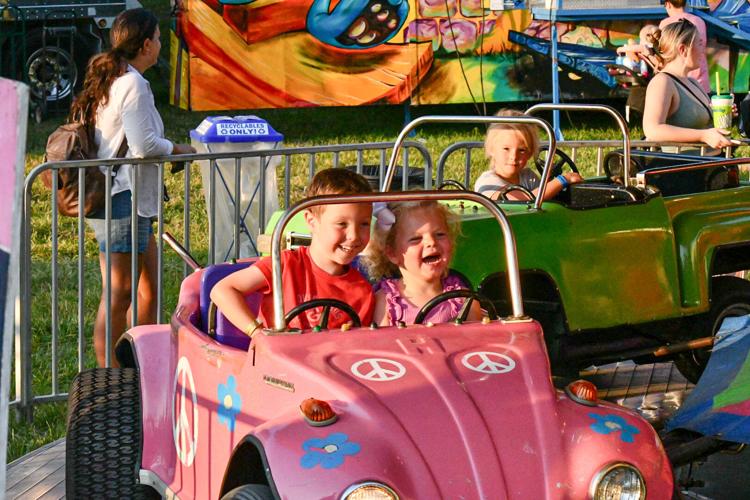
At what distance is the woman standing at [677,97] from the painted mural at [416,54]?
23.7 ft

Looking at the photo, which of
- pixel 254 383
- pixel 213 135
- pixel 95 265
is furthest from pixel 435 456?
pixel 95 265

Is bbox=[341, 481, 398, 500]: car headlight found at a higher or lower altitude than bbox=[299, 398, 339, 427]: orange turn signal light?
lower

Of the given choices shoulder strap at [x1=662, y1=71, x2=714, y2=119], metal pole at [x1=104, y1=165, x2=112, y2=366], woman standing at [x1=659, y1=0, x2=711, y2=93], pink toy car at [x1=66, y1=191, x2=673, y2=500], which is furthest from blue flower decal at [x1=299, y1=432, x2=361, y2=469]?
woman standing at [x1=659, y1=0, x2=711, y2=93]

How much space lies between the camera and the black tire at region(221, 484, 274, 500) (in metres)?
3.33

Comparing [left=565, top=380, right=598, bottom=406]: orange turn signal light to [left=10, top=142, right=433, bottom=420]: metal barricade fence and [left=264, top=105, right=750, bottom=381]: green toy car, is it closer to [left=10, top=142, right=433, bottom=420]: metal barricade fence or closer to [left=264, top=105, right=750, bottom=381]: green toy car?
[left=264, top=105, right=750, bottom=381]: green toy car

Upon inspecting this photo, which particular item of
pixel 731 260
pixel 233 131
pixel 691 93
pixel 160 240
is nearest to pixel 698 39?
pixel 691 93

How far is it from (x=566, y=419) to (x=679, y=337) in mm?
2810

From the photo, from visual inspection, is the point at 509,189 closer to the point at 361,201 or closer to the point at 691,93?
the point at 691,93

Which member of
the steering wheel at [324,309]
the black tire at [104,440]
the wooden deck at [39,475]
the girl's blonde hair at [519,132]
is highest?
the girl's blonde hair at [519,132]

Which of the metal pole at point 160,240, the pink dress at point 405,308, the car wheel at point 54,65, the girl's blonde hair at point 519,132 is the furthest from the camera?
the car wheel at point 54,65

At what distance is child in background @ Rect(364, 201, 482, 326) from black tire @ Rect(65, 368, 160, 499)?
968 mm

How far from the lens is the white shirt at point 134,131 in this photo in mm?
5953

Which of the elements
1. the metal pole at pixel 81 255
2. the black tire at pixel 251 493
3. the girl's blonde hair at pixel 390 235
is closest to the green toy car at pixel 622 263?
the girl's blonde hair at pixel 390 235

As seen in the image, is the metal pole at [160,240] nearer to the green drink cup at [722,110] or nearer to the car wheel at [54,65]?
the green drink cup at [722,110]
